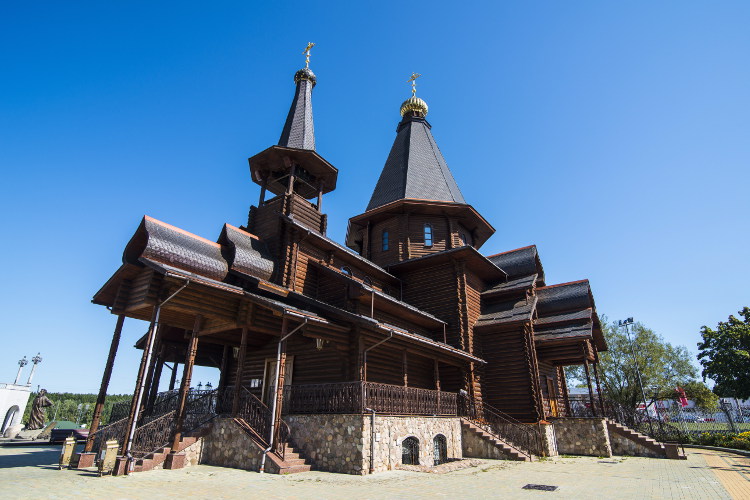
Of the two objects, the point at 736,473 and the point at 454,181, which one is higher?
the point at 454,181

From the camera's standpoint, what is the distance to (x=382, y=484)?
8.91 m

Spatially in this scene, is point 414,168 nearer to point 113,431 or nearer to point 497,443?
point 497,443

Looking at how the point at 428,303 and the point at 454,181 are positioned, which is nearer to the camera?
the point at 428,303

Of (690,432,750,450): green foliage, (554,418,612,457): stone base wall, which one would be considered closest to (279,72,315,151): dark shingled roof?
(554,418,612,457): stone base wall

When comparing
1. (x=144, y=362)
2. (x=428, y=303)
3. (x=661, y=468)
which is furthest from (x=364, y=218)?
(x=661, y=468)

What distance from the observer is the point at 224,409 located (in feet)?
41.4

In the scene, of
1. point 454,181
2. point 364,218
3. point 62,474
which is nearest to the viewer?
point 62,474

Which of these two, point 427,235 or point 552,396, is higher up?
point 427,235

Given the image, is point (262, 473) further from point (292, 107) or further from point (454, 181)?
point (454, 181)

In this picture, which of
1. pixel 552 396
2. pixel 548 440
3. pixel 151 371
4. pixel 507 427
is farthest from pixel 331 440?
pixel 552 396

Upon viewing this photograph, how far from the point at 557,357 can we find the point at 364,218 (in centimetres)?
1244

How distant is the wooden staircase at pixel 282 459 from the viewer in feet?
33.2

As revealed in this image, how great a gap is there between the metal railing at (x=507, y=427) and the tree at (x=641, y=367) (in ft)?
79.3

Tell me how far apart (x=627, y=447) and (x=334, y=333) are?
46.6 feet
